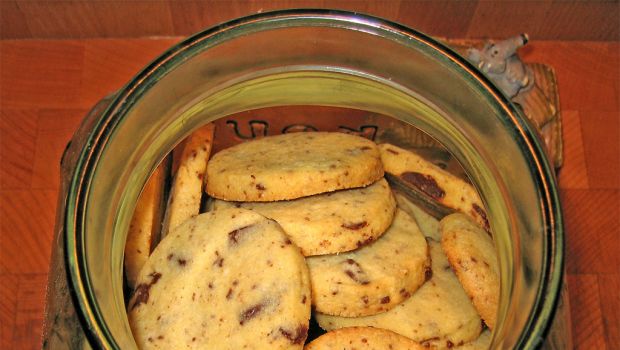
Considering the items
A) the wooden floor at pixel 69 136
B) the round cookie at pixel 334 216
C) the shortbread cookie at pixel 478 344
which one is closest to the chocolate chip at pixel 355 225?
the round cookie at pixel 334 216

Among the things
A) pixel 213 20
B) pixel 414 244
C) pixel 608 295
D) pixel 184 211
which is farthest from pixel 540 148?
pixel 213 20

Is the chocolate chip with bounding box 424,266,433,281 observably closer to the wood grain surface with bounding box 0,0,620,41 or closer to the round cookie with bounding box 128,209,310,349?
the round cookie with bounding box 128,209,310,349

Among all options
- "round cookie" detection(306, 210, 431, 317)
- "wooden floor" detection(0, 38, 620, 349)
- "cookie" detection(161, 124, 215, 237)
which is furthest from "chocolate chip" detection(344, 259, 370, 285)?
"wooden floor" detection(0, 38, 620, 349)

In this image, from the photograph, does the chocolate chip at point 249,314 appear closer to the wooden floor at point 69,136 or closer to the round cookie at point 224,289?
the round cookie at point 224,289

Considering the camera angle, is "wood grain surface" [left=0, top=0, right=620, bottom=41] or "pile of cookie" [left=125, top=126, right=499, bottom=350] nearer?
"pile of cookie" [left=125, top=126, right=499, bottom=350]

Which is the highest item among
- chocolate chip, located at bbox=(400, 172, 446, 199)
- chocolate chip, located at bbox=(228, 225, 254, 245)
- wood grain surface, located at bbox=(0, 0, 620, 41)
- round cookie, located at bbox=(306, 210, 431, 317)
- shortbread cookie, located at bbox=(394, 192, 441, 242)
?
wood grain surface, located at bbox=(0, 0, 620, 41)

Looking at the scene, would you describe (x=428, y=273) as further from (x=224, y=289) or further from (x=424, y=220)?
(x=224, y=289)
